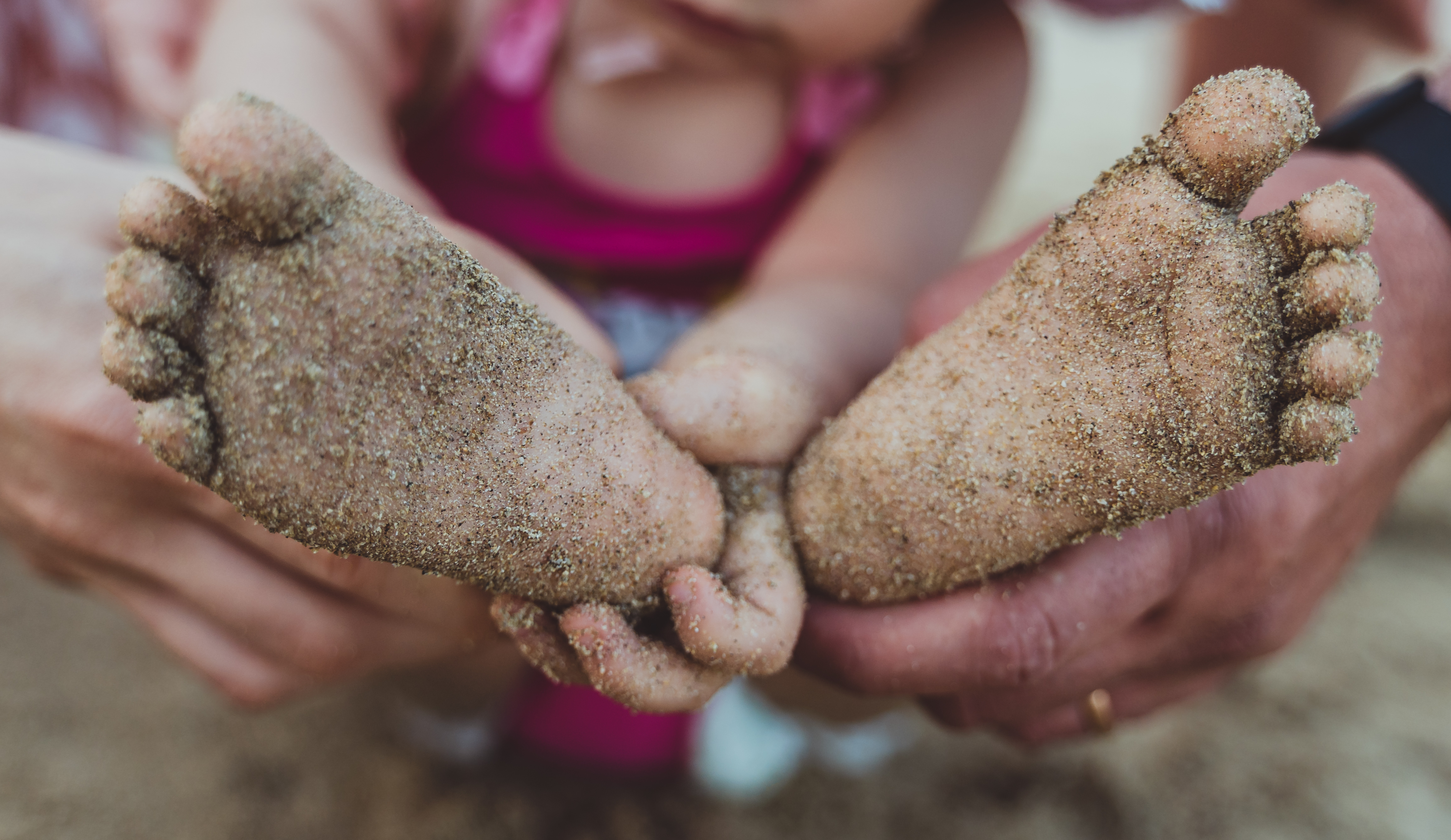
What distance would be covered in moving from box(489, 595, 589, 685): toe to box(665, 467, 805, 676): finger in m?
0.07

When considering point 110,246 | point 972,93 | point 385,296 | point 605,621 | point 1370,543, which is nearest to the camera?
point 385,296

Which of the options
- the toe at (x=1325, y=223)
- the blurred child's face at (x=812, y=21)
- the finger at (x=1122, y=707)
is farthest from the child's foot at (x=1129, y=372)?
the blurred child's face at (x=812, y=21)

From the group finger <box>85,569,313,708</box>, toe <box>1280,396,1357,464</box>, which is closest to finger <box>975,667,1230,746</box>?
toe <box>1280,396,1357,464</box>

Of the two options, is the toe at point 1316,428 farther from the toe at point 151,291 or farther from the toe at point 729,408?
the toe at point 151,291

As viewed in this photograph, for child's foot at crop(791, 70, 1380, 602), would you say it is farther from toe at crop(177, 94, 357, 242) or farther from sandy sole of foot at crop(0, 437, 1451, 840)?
sandy sole of foot at crop(0, 437, 1451, 840)

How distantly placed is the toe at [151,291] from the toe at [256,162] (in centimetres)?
5

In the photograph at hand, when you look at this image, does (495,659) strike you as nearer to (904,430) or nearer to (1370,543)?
(904,430)

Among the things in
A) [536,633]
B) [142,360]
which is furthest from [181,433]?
[536,633]

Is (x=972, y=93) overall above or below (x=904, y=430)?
above

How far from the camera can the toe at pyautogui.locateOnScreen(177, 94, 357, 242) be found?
404 mm

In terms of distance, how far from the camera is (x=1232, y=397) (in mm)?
515

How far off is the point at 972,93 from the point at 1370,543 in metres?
1.09

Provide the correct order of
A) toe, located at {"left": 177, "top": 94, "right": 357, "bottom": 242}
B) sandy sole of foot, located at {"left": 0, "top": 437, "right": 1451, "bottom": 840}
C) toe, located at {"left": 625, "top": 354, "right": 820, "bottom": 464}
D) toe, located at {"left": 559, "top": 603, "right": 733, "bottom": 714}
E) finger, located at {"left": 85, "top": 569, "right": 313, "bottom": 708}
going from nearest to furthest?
1. toe, located at {"left": 177, "top": 94, "right": 357, "bottom": 242}
2. toe, located at {"left": 559, "top": 603, "right": 733, "bottom": 714}
3. toe, located at {"left": 625, "top": 354, "right": 820, "bottom": 464}
4. finger, located at {"left": 85, "top": 569, "right": 313, "bottom": 708}
5. sandy sole of foot, located at {"left": 0, "top": 437, "right": 1451, "bottom": 840}

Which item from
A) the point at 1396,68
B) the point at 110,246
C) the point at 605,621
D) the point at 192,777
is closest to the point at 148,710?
the point at 192,777
